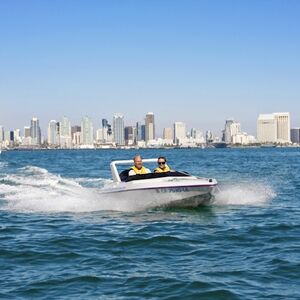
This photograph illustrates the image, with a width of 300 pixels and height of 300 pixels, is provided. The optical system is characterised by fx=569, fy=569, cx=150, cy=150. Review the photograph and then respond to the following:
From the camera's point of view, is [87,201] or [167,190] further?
[87,201]

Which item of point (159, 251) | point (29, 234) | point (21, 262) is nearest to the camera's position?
point (21, 262)

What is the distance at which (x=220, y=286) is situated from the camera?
884 cm

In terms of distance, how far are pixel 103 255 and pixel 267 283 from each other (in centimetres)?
354

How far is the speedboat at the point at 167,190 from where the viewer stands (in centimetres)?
1759

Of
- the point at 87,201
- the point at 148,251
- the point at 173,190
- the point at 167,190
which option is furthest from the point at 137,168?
the point at 148,251

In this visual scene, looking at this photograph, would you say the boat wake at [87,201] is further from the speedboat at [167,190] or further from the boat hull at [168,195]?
the speedboat at [167,190]

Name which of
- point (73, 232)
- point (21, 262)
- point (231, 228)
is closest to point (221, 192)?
point (231, 228)

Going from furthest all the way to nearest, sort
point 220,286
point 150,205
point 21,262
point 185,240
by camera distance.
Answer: point 150,205, point 185,240, point 21,262, point 220,286

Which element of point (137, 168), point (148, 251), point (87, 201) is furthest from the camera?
point (87, 201)

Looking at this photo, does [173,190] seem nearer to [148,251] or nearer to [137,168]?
[137,168]

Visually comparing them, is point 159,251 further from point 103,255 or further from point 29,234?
point 29,234

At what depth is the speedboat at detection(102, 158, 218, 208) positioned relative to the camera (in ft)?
57.7

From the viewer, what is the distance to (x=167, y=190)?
17656mm

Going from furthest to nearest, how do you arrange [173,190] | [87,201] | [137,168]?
[87,201]
[137,168]
[173,190]
